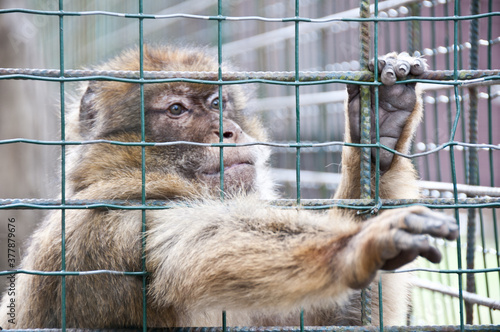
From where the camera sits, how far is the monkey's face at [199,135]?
2949mm

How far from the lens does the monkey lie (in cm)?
207

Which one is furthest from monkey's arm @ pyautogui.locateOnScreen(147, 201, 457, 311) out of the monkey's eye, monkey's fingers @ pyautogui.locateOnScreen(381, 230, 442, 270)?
the monkey's eye

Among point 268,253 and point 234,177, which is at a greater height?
point 234,177

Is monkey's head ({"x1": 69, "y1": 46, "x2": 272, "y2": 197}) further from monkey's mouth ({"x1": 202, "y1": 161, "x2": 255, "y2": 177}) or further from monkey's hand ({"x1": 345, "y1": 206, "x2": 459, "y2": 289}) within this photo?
monkey's hand ({"x1": 345, "y1": 206, "x2": 459, "y2": 289})

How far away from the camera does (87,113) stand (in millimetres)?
3301

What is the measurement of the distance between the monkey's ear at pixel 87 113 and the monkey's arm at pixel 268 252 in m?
1.00

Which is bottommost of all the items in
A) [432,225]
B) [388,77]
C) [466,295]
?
[466,295]

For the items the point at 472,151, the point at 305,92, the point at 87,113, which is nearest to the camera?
the point at 87,113

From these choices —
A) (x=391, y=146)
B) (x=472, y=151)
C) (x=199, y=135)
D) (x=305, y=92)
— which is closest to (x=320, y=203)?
(x=391, y=146)

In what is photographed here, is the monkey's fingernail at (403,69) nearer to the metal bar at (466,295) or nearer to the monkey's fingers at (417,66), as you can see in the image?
the monkey's fingers at (417,66)

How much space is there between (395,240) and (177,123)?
5.21 ft

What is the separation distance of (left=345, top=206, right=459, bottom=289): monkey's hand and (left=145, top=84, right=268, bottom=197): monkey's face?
39.1 inches

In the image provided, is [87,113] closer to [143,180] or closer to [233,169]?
[233,169]

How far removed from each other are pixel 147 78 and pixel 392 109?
40.3 inches
